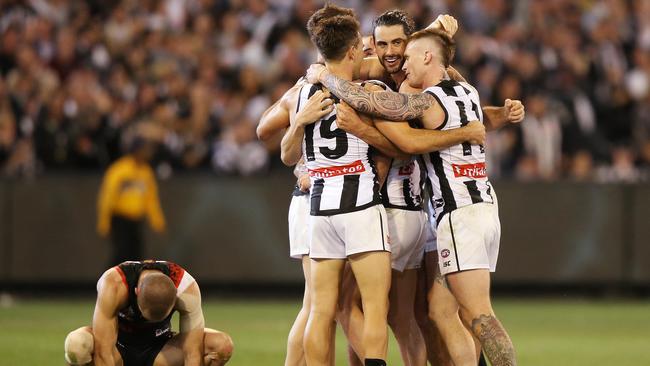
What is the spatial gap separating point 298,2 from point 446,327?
11.4 meters

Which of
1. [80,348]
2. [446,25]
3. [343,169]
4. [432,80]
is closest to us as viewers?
[343,169]

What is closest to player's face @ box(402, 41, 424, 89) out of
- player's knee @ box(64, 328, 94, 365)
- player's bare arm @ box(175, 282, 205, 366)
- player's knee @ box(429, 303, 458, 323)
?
player's knee @ box(429, 303, 458, 323)

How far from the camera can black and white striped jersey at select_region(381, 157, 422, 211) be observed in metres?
8.58

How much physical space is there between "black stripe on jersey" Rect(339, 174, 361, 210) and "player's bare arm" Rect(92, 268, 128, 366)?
171cm

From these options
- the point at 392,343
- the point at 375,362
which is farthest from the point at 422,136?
the point at 392,343

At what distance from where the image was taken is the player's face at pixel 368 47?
9.15 metres

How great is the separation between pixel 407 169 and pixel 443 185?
406 mm

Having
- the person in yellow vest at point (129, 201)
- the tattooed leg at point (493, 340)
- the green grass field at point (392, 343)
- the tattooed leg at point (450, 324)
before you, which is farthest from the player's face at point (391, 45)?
the person in yellow vest at point (129, 201)

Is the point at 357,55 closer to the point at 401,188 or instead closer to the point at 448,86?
the point at 448,86

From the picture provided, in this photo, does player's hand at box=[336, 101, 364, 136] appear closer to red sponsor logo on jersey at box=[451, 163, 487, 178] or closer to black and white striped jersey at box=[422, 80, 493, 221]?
black and white striped jersey at box=[422, 80, 493, 221]

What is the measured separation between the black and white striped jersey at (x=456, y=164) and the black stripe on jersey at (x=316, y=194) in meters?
0.81

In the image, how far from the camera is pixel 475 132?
27.3 feet

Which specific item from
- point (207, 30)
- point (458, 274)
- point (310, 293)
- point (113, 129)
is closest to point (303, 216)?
point (310, 293)

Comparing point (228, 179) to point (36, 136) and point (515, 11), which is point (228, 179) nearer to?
point (36, 136)
